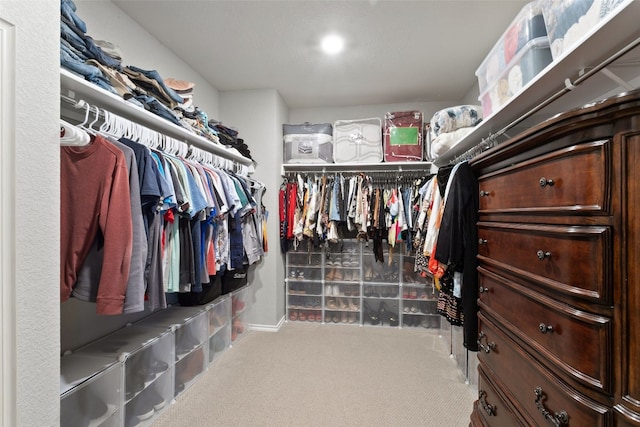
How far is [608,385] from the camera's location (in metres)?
0.65

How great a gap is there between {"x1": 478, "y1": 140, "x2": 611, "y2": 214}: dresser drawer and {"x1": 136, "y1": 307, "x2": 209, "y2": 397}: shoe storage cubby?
199 centimetres

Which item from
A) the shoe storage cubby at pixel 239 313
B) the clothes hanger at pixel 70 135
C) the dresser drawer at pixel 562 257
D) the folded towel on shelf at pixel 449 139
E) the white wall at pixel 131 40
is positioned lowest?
the shoe storage cubby at pixel 239 313

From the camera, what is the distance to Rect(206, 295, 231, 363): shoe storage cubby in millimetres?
2226

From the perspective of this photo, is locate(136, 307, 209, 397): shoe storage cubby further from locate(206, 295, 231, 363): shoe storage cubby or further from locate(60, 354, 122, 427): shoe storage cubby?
locate(60, 354, 122, 427): shoe storage cubby

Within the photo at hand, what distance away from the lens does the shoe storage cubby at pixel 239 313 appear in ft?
8.50

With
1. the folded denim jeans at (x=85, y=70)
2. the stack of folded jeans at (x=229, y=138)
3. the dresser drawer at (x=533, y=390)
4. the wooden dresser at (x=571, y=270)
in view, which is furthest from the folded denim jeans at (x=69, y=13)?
the dresser drawer at (x=533, y=390)

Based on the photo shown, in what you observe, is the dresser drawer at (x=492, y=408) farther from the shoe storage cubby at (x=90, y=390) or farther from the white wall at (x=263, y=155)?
the white wall at (x=263, y=155)

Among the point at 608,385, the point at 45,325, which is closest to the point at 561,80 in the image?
the point at 608,385

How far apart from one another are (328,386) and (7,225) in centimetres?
195

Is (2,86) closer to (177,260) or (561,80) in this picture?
(177,260)

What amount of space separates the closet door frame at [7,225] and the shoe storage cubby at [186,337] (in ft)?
3.64

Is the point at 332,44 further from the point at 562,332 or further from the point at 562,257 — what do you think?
the point at 562,332

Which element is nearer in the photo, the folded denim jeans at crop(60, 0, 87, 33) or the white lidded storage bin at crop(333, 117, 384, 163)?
the folded denim jeans at crop(60, 0, 87, 33)

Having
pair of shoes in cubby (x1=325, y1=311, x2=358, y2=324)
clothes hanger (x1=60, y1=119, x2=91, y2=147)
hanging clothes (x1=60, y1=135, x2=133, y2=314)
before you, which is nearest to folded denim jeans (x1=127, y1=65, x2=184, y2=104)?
hanging clothes (x1=60, y1=135, x2=133, y2=314)
